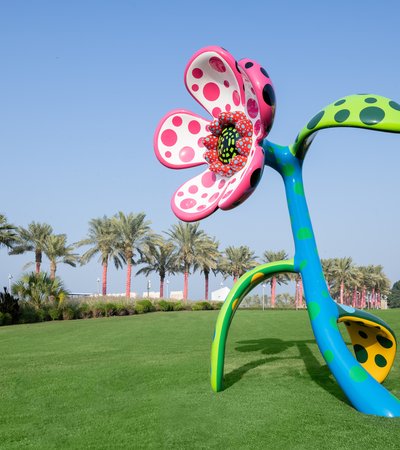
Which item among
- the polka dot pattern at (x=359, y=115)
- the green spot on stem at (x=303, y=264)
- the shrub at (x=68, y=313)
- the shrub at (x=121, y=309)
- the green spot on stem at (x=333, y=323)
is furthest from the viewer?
the shrub at (x=121, y=309)

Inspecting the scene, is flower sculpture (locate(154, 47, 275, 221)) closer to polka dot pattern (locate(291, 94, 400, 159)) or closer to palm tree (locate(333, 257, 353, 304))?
polka dot pattern (locate(291, 94, 400, 159))

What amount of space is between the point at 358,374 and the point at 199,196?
9.51ft

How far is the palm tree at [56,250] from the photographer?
38.4 m

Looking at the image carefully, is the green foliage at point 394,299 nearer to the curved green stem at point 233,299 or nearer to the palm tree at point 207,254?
the palm tree at point 207,254

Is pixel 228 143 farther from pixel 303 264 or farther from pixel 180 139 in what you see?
pixel 303 264

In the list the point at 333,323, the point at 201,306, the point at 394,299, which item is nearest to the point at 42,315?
the point at 201,306

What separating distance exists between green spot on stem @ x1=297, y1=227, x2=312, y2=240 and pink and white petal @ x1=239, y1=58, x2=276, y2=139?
1.26 m

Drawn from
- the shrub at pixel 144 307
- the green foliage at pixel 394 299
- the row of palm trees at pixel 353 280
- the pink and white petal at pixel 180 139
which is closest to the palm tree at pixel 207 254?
the shrub at pixel 144 307

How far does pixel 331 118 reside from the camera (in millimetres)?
5215

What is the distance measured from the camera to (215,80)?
6574mm

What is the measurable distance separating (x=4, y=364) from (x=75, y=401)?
4.19 meters

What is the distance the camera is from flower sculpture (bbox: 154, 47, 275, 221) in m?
5.53

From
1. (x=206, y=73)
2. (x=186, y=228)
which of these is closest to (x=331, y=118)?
(x=206, y=73)

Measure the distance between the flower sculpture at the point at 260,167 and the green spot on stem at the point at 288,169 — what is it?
0.01m
